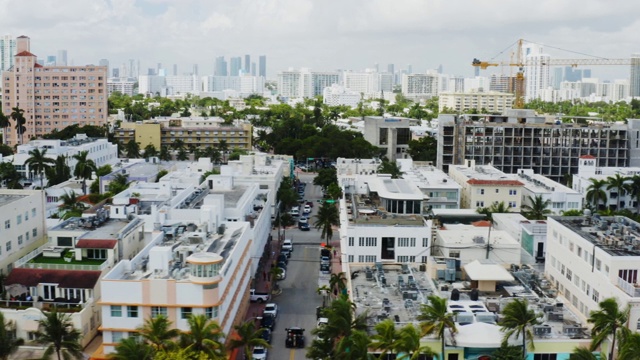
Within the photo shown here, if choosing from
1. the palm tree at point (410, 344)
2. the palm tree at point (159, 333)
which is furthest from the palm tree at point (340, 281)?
the palm tree at point (159, 333)

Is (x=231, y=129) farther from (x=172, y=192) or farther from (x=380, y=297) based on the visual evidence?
(x=380, y=297)

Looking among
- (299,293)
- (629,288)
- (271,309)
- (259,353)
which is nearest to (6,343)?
(259,353)

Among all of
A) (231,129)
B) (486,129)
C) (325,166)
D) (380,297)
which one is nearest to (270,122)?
(231,129)

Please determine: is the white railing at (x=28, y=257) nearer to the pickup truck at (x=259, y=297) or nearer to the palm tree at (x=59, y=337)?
the palm tree at (x=59, y=337)

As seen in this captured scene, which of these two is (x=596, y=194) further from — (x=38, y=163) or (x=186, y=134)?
(x=186, y=134)

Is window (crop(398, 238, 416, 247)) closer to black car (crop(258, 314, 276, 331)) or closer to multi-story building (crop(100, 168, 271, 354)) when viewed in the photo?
black car (crop(258, 314, 276, 331))

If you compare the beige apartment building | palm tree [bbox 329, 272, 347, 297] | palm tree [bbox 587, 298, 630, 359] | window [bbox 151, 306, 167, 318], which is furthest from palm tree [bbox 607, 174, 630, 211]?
the beige apartment building
